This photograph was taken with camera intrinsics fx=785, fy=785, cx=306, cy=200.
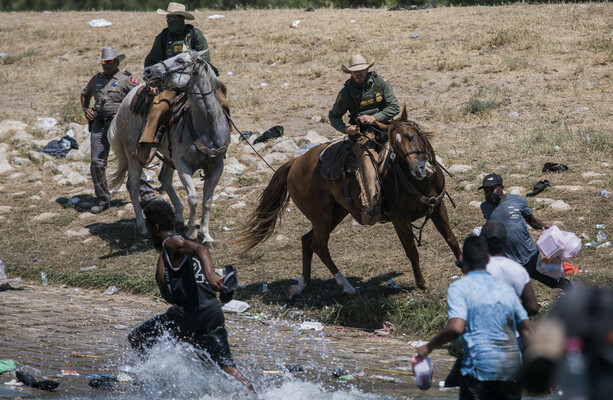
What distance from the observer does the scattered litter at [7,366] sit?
619 cm

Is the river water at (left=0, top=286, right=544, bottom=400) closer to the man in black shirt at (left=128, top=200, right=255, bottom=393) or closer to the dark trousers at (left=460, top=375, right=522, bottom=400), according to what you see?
the man in black shirt at (left=128, top=200, right=255, bottom=393)

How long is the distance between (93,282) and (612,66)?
33.9ft

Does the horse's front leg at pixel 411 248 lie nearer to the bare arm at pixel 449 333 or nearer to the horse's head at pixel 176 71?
the horse's head at pixel 176 71

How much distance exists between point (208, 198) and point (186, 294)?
17.4 ft

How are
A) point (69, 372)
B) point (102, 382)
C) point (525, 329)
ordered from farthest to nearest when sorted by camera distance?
point (69, 372)
point (102, 382)
point (525, 329)

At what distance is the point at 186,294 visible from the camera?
509 centimetres

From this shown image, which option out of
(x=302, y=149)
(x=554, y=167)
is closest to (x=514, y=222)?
(x=554, y=167)

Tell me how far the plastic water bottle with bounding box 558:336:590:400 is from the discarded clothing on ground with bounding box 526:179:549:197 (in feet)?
25.5

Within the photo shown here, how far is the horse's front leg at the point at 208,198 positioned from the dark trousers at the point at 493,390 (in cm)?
646

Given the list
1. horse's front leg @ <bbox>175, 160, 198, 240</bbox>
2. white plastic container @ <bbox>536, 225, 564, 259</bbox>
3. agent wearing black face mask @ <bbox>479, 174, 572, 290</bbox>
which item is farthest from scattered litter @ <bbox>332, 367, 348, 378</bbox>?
horse's front leg @ <bbox>175, 160, 198, 240</bbox>

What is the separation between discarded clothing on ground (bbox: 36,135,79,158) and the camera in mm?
14898

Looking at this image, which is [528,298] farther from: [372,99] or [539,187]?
[539,187]

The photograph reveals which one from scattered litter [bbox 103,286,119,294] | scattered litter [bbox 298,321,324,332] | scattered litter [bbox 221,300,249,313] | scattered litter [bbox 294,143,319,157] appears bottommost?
scattered litter [bbox 103,286,119,294]

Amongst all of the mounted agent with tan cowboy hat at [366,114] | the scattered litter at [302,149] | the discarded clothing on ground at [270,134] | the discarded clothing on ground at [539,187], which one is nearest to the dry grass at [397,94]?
the discarded clothing on ground at [539,187]
